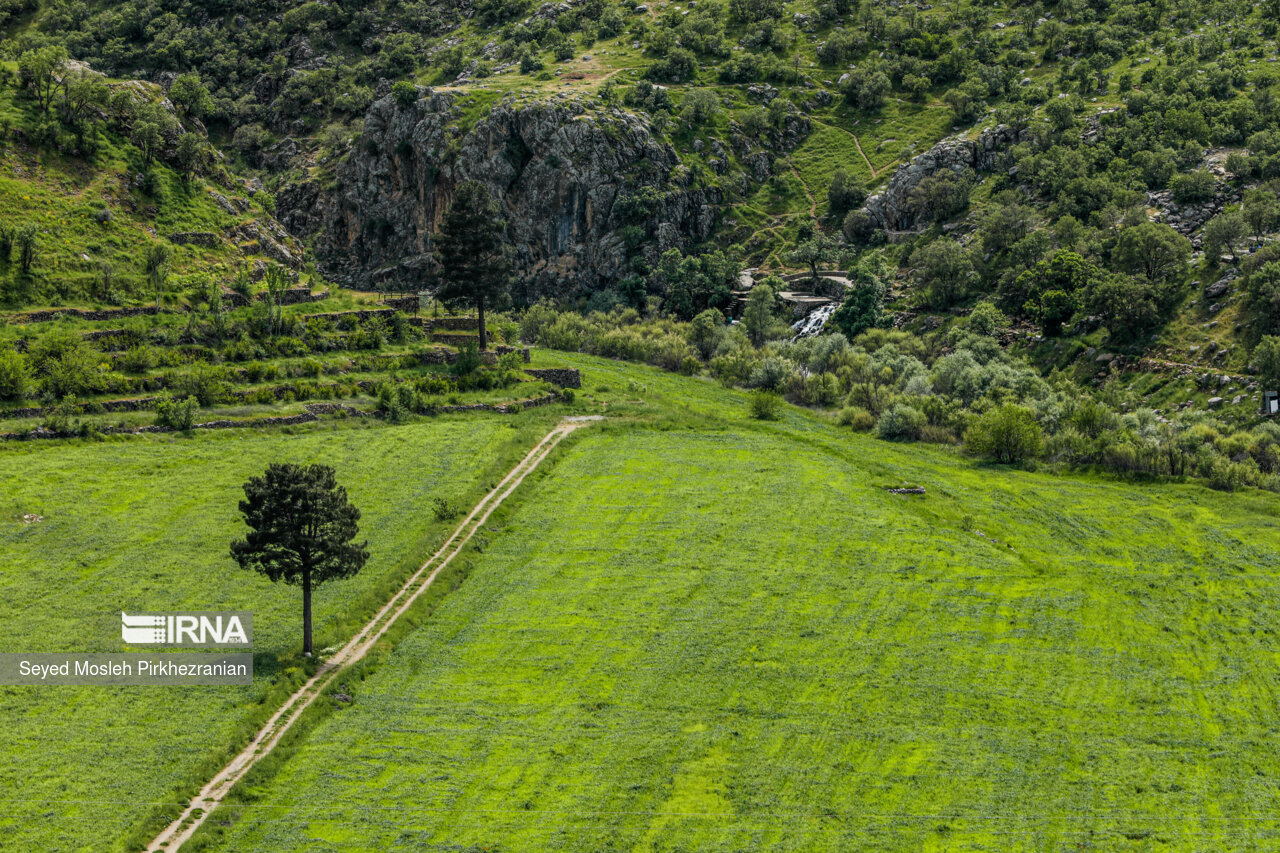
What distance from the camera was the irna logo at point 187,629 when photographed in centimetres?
4856

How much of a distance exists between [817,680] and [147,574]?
36.5m

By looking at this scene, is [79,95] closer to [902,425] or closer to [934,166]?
[902,425]

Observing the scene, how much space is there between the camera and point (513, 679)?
49.2 meters

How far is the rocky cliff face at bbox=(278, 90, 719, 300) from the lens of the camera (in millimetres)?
143375

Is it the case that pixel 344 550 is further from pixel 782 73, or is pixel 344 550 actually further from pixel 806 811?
pixel 782 73

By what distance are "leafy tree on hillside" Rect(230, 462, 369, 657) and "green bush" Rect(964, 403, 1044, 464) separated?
54005mm

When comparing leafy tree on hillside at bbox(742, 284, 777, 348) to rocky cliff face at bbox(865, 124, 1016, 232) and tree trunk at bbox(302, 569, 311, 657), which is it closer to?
rocky cliff face at bbox(865, 124, 1016, 232)

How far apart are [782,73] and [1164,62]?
58.3m

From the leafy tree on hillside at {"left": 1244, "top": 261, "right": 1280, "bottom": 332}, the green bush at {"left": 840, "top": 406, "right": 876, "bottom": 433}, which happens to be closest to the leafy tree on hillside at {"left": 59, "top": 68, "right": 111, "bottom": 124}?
the green bush at {"left": 840, "top": 406, "right": 876, "bottom": 433}

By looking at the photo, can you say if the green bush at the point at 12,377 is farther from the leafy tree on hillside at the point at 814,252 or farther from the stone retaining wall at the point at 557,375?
the leafy tree on hillside at the point at 814,252

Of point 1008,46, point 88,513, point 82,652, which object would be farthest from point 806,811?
point 1008,46

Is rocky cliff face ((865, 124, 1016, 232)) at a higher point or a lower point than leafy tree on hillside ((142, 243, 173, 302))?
higher

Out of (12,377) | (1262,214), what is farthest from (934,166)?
(12,377)

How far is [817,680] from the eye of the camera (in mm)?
49750
